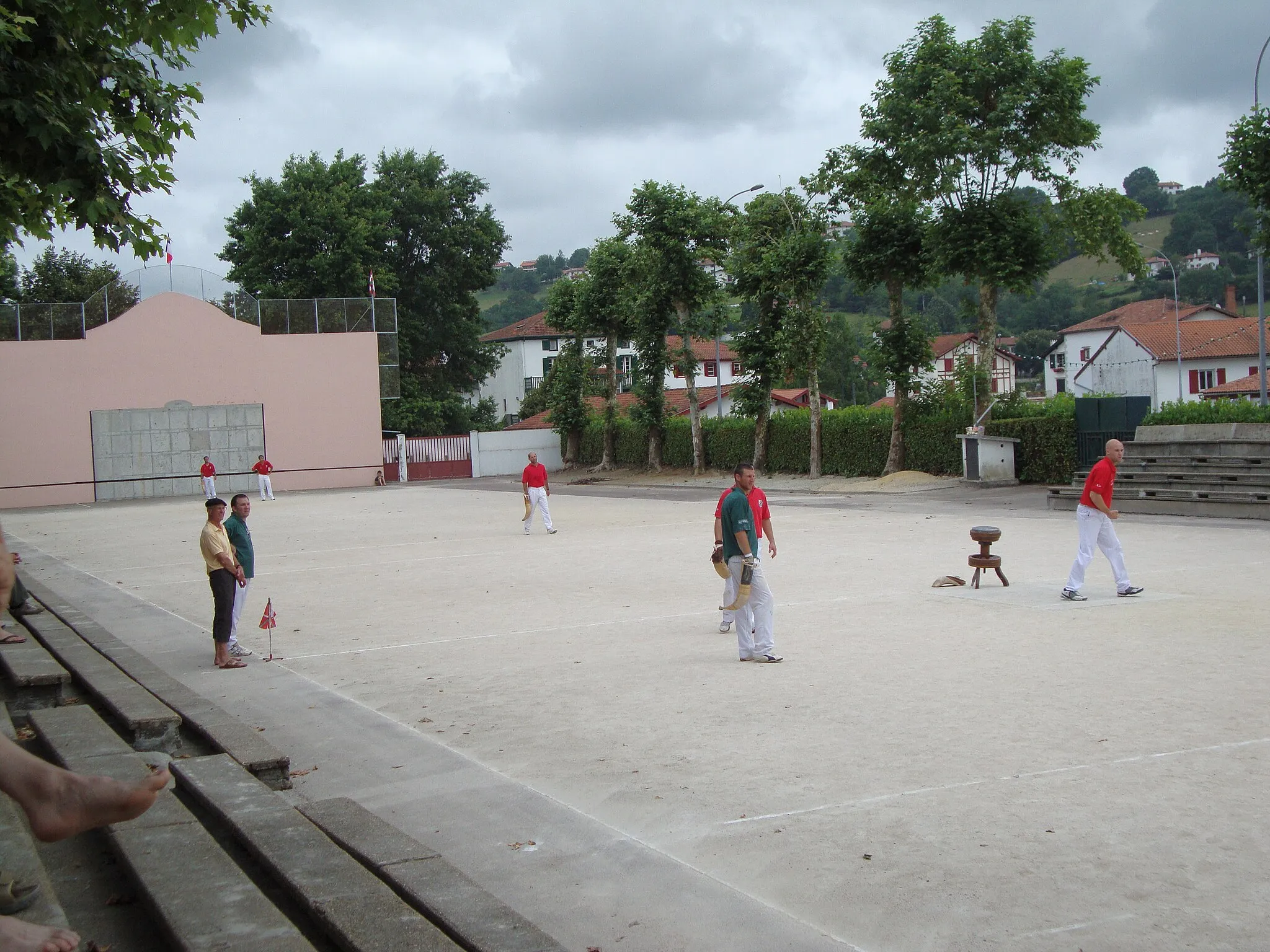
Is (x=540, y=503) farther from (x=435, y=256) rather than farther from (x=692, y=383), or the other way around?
(x=435, y=256)

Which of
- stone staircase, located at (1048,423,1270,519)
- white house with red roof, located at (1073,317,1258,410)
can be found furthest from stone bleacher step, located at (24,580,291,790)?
white house with red roof, located at (1073,317,1258,410)

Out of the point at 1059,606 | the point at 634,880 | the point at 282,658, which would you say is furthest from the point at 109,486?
the point at 634,880

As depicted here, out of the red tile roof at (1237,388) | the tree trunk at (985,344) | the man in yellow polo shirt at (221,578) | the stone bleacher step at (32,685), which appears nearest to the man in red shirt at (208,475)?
the tree trunk at (985,344)

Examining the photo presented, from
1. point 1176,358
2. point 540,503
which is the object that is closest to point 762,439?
point 540,503

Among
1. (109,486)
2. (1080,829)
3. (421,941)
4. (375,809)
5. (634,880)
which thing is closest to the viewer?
(421,941)

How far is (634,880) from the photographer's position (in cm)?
547

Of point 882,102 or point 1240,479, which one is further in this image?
point 882,102

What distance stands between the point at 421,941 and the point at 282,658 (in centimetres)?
806

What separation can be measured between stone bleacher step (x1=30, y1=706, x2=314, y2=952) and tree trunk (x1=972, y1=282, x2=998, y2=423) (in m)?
31.1

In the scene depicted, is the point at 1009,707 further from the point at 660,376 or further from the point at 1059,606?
the point at 660,376

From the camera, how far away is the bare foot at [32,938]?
354cm

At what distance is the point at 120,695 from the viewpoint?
313 inches

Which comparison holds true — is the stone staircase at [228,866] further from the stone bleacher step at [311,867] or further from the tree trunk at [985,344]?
the tree trunk at [985,344]

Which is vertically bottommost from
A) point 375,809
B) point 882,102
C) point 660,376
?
point 375,809
